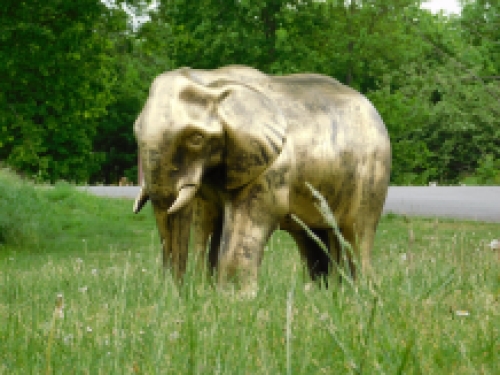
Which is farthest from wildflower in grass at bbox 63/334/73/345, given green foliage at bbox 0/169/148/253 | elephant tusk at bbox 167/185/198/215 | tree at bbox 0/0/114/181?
tree at bbox 0/0/114/181

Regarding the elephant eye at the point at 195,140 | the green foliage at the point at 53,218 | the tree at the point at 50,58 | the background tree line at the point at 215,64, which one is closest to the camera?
the elephant eye at the point at 195,140

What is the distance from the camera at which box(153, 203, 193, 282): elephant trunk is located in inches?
171

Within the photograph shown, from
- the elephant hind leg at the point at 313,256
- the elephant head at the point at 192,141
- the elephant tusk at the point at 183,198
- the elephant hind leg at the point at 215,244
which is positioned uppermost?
the elephant head at the point at 192,141

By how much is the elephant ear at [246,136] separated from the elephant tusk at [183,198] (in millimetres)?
311

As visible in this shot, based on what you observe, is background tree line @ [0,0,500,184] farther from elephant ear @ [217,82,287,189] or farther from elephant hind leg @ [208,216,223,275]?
elephant hind leg @ [208,216,223,275]

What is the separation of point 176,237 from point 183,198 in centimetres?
43

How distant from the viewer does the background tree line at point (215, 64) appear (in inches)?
527

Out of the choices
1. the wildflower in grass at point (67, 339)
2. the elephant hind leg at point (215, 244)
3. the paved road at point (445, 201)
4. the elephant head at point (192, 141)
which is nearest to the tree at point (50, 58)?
the paved road at point (445, 201)

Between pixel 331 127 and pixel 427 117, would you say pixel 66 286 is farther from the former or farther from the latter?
pixel 427 117

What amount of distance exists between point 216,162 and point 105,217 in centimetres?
1015

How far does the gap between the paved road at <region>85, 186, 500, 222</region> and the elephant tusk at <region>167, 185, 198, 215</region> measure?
11.4 metres

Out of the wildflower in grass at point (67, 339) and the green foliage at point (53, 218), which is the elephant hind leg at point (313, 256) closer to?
the wildflower in grass at point (67, 339)

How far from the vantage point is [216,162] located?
4.28 metres

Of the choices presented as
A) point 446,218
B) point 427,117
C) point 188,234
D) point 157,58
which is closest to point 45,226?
point 446,218
